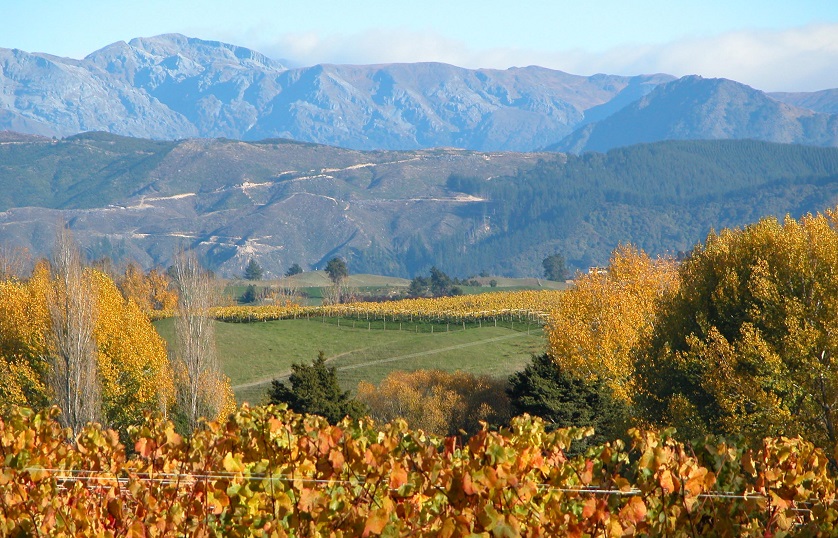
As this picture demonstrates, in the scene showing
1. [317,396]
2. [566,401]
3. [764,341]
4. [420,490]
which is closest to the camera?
[420,490]

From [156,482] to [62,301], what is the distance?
30.9 meters

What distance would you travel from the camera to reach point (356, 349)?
6981cm

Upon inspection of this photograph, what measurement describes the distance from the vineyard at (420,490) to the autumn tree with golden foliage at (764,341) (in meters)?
16.9

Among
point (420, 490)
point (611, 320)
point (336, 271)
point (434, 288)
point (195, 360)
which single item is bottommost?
point (434, 288)

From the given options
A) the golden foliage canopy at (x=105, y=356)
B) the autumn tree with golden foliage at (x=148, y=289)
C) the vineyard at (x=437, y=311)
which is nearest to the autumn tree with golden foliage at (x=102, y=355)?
the golden foliage canopy at (x=105, y=356)

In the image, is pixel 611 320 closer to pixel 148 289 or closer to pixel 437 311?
pixel 437 311

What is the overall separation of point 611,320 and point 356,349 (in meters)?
32.7

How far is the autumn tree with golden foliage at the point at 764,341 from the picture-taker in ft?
77.5

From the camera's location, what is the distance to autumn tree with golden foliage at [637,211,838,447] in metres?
23.6

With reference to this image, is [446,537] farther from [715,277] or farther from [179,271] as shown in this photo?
[179,271]

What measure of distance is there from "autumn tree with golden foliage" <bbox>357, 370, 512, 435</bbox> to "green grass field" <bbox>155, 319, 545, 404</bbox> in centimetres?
874

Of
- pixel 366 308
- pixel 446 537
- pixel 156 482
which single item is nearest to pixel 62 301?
pixel 156 482

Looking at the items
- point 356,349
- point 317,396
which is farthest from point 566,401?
point 356,349


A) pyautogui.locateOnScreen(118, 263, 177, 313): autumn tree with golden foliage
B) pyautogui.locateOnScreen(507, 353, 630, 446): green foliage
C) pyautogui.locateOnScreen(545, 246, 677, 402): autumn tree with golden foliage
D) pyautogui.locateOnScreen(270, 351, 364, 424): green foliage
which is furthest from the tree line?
pyautogui.locateOnScreen(118, 263, 177, 313): autumn tree with golden foliage
